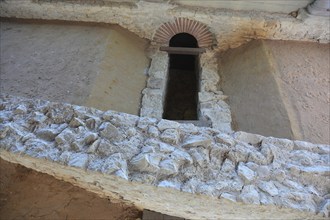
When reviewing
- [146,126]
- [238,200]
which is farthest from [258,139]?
[146,126]

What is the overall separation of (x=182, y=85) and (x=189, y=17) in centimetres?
171

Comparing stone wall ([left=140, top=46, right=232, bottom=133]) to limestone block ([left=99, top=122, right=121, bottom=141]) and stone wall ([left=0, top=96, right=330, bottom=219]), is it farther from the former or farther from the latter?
limestone block ([left=99, top=122, right=121, bottom=141])

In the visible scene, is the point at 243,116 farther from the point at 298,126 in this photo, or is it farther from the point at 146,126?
the point at 146,126

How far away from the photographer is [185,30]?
482cm

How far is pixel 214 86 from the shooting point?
4.50 meters

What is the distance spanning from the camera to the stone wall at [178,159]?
2211 mm

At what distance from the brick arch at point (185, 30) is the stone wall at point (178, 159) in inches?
103

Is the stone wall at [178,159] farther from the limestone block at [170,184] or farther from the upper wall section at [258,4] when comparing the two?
the upper wall section at [258,4]

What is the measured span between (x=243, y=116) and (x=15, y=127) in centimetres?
278

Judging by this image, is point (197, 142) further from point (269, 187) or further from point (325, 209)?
point (325, 209)

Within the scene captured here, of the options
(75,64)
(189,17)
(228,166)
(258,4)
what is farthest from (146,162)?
(258,4)

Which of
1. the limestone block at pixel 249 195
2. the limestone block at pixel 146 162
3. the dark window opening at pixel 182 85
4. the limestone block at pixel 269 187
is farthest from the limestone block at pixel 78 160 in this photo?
the dark window opening at pixel 182 85

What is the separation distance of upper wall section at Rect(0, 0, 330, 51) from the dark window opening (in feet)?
2.63

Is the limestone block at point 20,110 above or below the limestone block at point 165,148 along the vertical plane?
above
